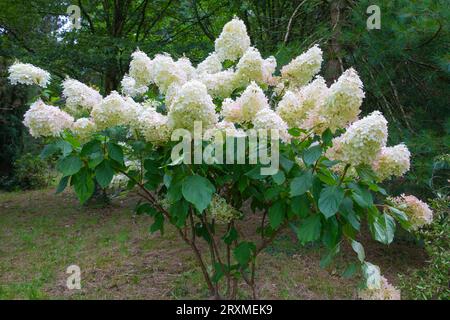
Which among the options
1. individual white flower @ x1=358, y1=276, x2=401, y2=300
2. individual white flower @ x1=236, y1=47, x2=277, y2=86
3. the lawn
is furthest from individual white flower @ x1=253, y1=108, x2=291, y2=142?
the lawn

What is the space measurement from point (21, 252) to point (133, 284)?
1.87 metres

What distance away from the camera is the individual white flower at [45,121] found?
1.74 meters

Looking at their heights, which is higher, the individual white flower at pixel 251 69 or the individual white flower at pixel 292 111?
the individual white flower at pixel 251 69

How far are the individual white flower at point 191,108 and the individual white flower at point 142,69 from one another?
0.71m

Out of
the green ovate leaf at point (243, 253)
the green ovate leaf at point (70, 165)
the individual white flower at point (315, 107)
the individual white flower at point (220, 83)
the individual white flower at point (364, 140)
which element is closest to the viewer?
the individual white flower at point (364, 140)

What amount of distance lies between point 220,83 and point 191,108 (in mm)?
567

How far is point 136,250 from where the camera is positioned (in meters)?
4.86

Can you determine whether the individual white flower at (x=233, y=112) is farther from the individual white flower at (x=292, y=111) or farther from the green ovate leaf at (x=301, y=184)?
the green ovate leaf at (x=301, y=184)

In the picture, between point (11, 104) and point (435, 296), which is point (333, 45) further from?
point (11, 104)

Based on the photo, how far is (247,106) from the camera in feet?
5.68

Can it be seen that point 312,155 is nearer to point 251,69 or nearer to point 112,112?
point 251,69

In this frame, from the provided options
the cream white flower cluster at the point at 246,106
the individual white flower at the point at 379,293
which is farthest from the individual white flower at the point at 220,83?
the individual white flower at the point at 379,293

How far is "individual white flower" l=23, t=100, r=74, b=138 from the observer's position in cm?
174

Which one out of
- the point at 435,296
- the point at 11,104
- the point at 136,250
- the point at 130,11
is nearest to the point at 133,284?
the point at 136,250
